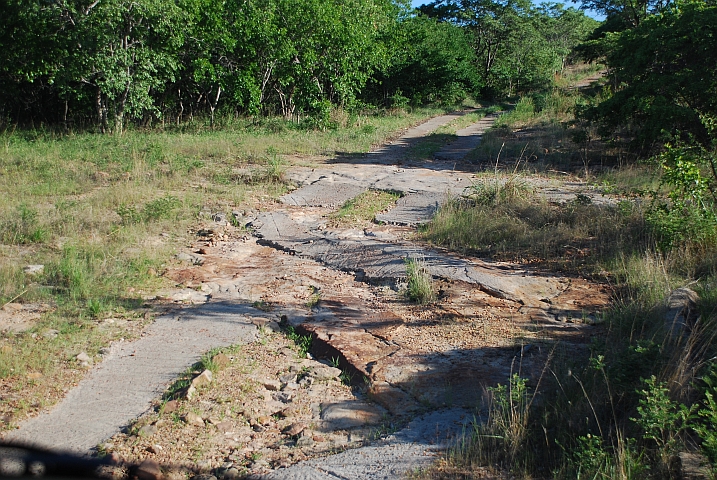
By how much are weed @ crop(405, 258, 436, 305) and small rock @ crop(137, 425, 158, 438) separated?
251 cm

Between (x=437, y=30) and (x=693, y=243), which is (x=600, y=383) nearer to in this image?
(x=693, y=243)

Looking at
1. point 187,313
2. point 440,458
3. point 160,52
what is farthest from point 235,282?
point 160,52

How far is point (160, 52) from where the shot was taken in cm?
1455

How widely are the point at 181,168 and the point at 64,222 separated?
339 cm

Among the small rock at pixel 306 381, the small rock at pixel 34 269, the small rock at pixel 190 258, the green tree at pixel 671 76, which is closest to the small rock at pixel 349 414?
the small rock at pixel 306 381

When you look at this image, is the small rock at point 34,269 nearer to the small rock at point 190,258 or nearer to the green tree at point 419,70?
the small rock at point 190,258

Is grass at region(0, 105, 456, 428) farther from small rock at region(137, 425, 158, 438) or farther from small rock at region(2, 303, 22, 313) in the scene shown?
small rock at region(137, 425, 158, 438)

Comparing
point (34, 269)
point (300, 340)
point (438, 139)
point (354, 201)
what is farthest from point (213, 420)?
point (438, 139)

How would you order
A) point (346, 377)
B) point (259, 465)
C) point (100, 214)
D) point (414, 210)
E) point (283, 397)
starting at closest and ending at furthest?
point (259, 465), point (283, 397), point (346, 377), point (100, 214), point (414, 210)

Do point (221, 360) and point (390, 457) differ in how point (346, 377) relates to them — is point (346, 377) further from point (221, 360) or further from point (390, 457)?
point (390, 457)

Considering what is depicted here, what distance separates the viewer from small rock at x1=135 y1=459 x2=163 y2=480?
2930 millimetres

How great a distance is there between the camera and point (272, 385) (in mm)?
3848

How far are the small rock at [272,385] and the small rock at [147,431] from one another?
0.75 metres

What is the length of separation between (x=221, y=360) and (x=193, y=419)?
665 mm
